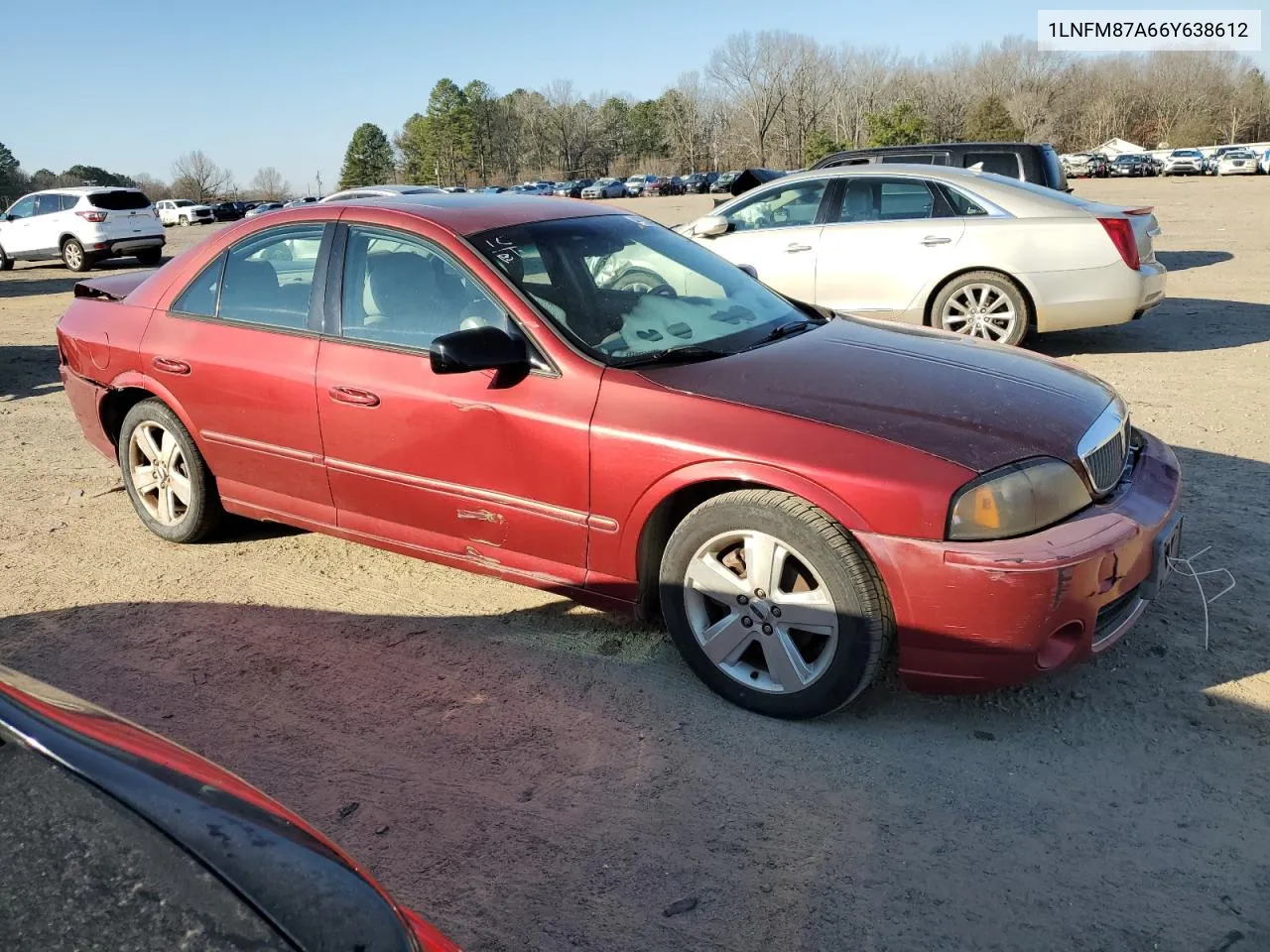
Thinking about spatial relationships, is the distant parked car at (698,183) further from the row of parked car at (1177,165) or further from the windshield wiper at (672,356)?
the windshield wiper at (672,356)

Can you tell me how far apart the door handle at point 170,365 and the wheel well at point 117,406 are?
0.26 metres

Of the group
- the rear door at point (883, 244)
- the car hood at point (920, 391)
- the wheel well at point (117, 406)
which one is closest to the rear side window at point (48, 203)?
the rear door at point (883, 244)

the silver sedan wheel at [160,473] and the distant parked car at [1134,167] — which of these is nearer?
the silver sedan wheel at [160,473]

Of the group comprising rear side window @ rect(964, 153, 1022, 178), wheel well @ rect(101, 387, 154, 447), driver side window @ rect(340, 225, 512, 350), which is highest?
rear side window @ rect(964, 153, 1022, 178)

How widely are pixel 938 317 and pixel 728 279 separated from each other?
4464mm

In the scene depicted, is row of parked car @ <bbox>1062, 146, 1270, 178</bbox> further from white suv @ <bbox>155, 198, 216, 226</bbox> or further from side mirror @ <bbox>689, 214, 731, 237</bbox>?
side mirror @ <bbox>689, 214, 731, 237</bbox>

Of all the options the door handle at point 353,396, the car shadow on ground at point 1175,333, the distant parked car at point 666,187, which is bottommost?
the car shadow on ground at point 1175,333

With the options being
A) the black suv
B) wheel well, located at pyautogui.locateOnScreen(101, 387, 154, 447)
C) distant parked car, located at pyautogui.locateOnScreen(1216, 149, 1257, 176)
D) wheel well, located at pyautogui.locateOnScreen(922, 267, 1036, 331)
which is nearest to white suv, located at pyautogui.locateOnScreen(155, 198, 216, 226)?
distant parked car, located at pyautogui.locateOnScreen(1216, 149, 1257, 176)

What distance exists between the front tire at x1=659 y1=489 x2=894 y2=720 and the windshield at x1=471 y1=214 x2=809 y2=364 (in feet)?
2.45

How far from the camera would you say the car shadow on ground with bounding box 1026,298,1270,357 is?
900cm

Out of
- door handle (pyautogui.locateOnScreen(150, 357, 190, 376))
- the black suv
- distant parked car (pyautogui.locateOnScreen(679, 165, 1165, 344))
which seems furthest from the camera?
the black suv

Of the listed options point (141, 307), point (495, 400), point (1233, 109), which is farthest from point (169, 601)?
point (1233, 109)

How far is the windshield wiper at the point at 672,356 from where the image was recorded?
11.9 ft

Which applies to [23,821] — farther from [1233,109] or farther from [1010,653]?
[1233,109]
